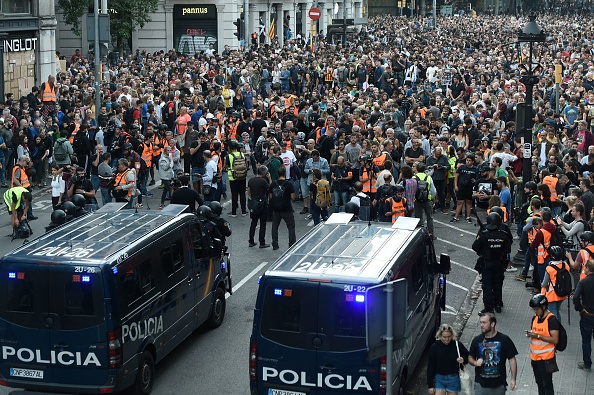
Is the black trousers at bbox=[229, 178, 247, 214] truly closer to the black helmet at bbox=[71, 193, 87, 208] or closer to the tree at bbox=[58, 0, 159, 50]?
the black helmet at bbox=[71, 193, 87, 208]

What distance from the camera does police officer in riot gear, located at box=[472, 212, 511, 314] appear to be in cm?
1579

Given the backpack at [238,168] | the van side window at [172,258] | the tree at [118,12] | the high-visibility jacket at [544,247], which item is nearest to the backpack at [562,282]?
the high-visibility jacket at [544,247]

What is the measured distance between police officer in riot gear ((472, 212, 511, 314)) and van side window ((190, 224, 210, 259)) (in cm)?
402

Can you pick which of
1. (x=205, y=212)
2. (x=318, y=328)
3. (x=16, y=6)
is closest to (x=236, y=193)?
(x=205, y=212)

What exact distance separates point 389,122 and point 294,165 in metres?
3.34

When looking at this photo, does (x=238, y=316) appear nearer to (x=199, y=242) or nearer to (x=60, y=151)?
(x=199, y=242)

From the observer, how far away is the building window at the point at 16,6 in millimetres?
36688

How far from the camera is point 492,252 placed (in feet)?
52.1

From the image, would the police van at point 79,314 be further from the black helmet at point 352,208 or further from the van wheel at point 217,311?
the black helmet at point 352,208

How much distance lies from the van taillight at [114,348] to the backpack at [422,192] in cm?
932

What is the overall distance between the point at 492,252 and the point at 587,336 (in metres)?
2.55

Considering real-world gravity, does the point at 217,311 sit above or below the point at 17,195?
below

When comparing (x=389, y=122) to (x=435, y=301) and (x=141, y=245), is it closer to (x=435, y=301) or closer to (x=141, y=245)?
(x=435, y=301)

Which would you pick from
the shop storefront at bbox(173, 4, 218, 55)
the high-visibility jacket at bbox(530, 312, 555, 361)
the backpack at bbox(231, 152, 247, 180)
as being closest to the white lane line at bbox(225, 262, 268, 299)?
the backpack at bbox(231, 152, 247, 180)
